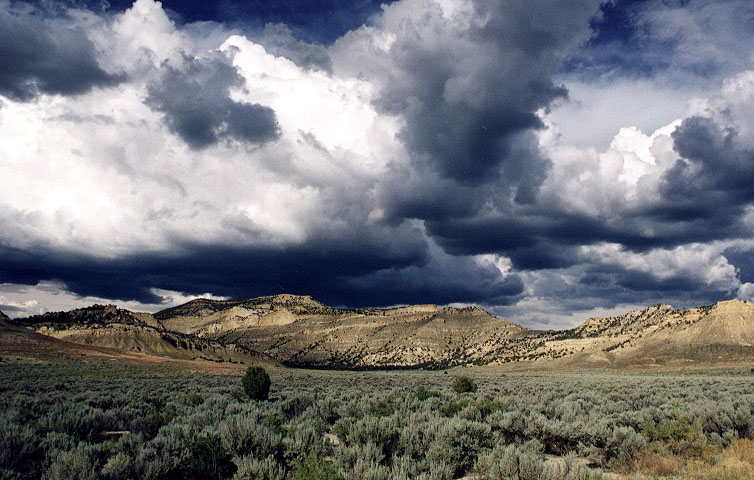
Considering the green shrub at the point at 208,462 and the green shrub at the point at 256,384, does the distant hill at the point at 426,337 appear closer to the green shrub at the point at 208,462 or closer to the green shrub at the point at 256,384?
the green shrub at the point at 256,384

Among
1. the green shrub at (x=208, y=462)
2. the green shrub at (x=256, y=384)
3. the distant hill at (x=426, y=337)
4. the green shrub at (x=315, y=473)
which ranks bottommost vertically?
the distant hill at (x=426, y=337)

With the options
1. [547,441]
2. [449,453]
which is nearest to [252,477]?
[449,453]

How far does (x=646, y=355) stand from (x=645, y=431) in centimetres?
10292

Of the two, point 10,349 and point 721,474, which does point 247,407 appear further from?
point 10,349

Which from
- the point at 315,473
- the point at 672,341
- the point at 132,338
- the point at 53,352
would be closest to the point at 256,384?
the point at 315,473

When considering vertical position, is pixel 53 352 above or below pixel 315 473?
below

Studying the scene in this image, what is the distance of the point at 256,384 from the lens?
1956 centimetres

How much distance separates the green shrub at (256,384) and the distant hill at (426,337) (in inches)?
3657

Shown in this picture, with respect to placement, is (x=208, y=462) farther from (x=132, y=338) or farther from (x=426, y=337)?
(x=426, y=337)

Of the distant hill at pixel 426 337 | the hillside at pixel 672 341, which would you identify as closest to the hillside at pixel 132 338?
the distant hill at pixel 426 337

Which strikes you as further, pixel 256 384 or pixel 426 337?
pixel 426 337

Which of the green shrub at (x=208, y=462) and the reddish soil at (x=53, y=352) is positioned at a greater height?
the green shrub at (x=208, y=462)

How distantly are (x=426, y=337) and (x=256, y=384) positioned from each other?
14049 centimetres

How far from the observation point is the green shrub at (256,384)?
19.6 m
